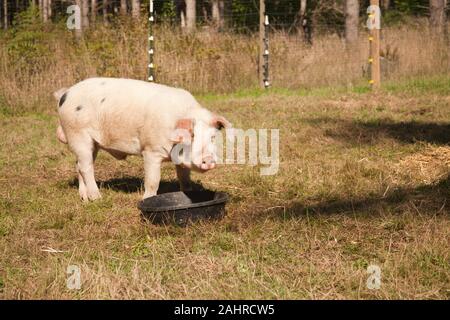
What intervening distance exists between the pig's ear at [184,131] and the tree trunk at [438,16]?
36.3 feet

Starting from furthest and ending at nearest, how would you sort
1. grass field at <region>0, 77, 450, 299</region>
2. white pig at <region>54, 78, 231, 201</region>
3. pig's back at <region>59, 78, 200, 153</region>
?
pig's back at <region>59, 78, 200, 153</region> → white pig at <region>54, 78, 231, 201</region> → grass field at <region>0, 77, 450, 299</region>

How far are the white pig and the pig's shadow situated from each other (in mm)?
435

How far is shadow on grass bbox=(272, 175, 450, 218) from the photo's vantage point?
5.19 metres

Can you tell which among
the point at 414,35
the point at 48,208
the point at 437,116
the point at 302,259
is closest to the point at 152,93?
the point at 48,208

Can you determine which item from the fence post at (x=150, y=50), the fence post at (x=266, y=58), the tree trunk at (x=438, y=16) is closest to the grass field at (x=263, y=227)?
the fence post at (x=150, y=50)

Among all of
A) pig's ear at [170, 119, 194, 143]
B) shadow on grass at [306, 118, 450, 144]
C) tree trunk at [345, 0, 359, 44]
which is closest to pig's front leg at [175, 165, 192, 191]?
pig's ear at [170, 119, 194, 143]

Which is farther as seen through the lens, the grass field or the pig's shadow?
the pig's shadow

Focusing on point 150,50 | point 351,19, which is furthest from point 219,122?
point 351,19

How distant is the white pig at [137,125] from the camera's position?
5.28 m

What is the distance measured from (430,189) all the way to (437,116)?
4.19 m

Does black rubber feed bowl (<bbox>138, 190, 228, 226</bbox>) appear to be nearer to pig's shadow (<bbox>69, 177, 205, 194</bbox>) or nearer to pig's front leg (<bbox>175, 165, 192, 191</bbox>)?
pig's front leg (<bbox>175, 165, 192, 191</bbox>)

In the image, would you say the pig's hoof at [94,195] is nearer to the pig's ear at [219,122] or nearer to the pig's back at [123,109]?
the pig's back at [123,109]

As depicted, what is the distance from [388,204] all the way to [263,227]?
3.93ft

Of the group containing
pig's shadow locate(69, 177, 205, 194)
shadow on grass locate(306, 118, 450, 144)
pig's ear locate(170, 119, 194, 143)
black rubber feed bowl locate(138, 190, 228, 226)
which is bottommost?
pig's shadow locate(69, 177, 205, 194)
